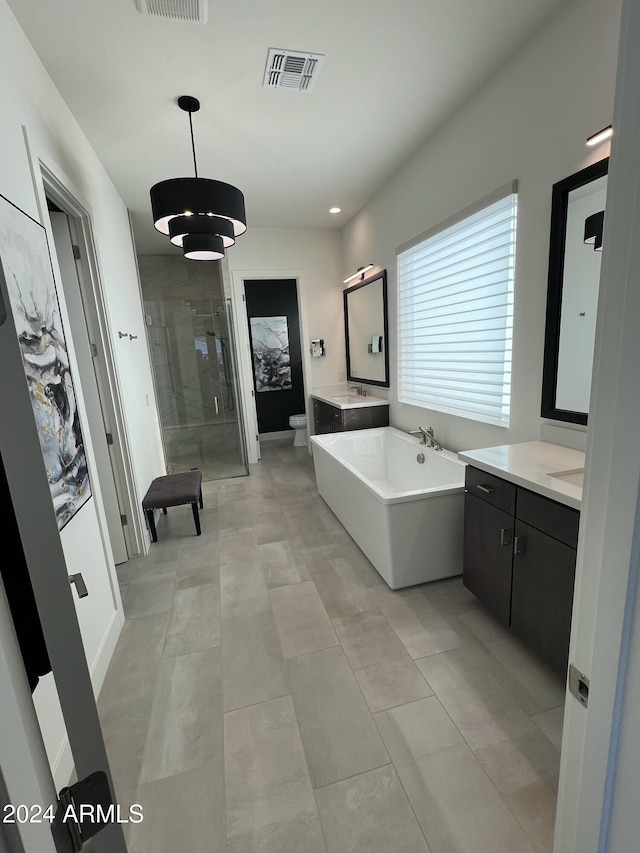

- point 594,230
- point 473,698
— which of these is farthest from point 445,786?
point 594,230

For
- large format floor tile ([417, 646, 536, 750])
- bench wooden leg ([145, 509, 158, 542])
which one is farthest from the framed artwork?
large format floor tile ([417, 646, 536, 750])

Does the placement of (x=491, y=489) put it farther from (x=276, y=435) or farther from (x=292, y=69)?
(x=276, y=435)

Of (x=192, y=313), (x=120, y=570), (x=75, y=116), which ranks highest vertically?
(x=75, y=116)

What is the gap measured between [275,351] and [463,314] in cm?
389

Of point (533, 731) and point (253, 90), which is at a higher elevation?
point (253, 90)

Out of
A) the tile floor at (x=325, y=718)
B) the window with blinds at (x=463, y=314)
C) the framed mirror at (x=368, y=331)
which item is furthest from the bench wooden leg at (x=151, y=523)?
the framed mirror at (x=368, y=331)

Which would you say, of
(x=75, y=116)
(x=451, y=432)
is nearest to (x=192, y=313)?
(x=75, y=116)

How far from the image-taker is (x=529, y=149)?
211cm

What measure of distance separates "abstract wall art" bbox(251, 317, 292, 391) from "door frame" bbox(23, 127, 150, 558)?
3479 mm

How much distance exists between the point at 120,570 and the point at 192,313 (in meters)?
3.05

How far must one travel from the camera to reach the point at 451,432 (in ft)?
10.1

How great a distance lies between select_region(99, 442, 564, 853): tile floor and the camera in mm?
1249

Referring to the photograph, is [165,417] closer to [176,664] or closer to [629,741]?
[176,664]

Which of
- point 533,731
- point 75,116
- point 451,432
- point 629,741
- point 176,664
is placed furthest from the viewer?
point 451,432
